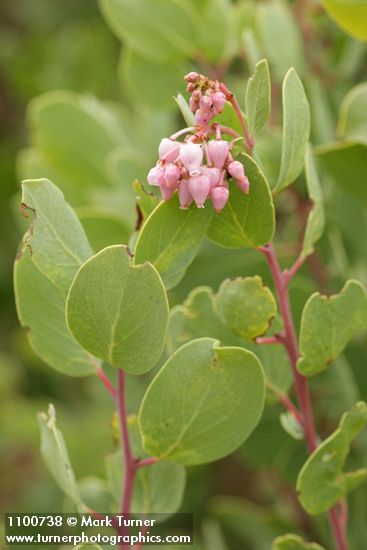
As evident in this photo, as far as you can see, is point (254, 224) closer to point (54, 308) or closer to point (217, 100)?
point (217, 100)

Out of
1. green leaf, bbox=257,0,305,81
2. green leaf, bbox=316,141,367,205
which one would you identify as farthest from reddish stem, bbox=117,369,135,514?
green leaf, bbox=257,0,305,81

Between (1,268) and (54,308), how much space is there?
110 centimetres

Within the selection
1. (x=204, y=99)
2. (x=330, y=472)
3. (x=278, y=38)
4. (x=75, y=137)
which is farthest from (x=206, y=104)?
(x=75, y=137)

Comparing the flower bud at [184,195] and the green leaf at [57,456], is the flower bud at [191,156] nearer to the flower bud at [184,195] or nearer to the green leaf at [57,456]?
the flower bud at [184,195]

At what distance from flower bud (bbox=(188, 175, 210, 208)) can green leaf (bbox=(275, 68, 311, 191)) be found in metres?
0.09

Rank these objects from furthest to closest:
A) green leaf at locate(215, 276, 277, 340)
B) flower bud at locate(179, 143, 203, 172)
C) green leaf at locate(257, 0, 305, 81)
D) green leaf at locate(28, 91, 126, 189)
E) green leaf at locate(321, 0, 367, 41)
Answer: green leaf at locate(28, 91, 126, 189) < green leaf at locate(257, 0, 305, 81) < green leaf at locate(321, 0, 367, 41) < green leaf at locate(215, 276, 277, 340) < flower bud at locate(179, 143, 203, 172)

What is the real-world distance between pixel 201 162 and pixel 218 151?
0.02 meters

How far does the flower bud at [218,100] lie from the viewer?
2.24ft

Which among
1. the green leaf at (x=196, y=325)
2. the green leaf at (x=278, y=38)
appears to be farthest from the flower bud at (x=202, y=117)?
the green leaf at (x=278, y=38)

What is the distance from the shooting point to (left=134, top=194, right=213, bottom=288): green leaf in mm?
695

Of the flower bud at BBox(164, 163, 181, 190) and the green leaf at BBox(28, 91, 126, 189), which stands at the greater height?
the green leaf at BBox(28, 91, 126, 189)

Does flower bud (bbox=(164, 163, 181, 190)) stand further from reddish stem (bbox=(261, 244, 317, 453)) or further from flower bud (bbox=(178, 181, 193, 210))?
reddish stem (bbox=(261, 244, 317, 453))

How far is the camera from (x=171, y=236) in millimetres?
706

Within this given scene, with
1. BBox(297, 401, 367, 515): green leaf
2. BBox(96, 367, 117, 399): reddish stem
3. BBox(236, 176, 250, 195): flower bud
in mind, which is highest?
BBox(236, 176, 250, 195): flower bud
